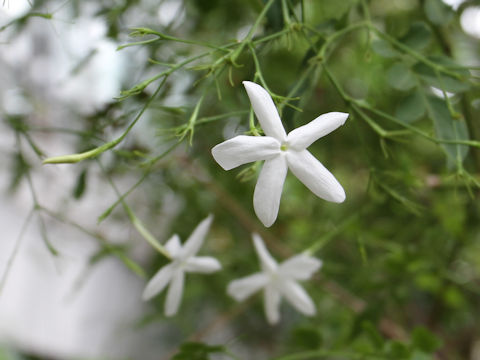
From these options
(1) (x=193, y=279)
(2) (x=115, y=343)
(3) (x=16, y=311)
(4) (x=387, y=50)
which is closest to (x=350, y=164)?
(1) (x=193, y=279)

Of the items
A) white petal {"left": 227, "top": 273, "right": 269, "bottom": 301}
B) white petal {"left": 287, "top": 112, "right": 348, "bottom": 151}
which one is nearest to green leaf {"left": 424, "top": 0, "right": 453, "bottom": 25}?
white petal {"left": 287, "top": 112, "right": 348, "bottom": 151}

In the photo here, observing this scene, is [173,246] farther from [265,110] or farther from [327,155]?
[327,155]

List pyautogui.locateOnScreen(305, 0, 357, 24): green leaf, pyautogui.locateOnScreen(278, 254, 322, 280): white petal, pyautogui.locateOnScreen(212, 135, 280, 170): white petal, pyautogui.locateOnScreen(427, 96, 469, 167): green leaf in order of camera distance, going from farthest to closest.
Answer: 1. pyautogui.locateOnScreen(305, 0, 357, 24): green leaf
2. pyautogui.locateOnScreen(278, 254, 322, 280): white petal
3. pyautogui.locateOnScreen(427, 96, 469, 167): green leaf
4. pyautogui.locateOnScreen(212, 135, 280, 170): white petal

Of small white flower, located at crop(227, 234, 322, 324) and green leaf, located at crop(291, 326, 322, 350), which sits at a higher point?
small white flower, located at crop(227, 234, 322, 324)

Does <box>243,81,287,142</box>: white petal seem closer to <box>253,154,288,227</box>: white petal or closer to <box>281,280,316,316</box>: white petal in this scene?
<box>253,154,288,227</box>: white petal

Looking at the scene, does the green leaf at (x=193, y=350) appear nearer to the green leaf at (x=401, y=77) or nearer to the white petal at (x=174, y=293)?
the white petal at (x=174, y=293)

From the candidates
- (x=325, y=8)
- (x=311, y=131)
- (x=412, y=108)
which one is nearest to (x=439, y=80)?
(x=412, y=108)

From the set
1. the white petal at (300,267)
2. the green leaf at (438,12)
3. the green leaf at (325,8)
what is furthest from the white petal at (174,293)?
the green leaf at (325,8)
